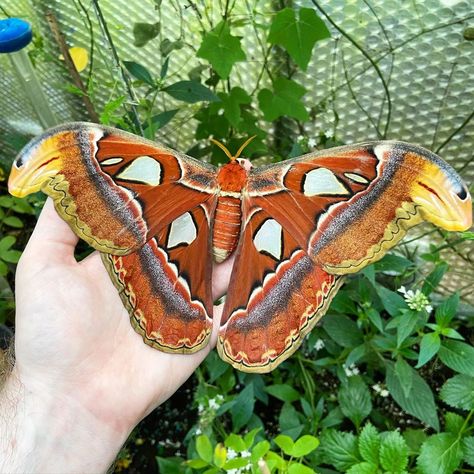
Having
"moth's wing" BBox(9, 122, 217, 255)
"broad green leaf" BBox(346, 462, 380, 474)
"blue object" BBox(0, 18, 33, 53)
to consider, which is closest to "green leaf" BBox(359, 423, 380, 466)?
"broad green leaf" BBox(346, 462, 380, 474)

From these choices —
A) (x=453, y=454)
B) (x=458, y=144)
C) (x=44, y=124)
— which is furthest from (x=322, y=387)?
(x=44, y=124)

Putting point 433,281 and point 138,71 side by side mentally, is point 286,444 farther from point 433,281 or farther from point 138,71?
point 138,71

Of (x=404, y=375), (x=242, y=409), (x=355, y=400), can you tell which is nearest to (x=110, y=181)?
(x=242, y=409)

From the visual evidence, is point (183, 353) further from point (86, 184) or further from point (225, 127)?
point (225, 127)

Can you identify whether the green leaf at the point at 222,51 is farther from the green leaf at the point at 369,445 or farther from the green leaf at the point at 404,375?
the green leaf at the point at 369,445

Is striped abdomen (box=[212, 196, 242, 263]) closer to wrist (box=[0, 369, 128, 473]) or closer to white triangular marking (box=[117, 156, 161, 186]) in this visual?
white triangular marking (box=[117, 156, 161, 186])

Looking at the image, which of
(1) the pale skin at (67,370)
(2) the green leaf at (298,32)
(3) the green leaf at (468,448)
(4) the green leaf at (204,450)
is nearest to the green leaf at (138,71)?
(2) the green leaf at (298,32)

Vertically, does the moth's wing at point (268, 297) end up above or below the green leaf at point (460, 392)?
above
